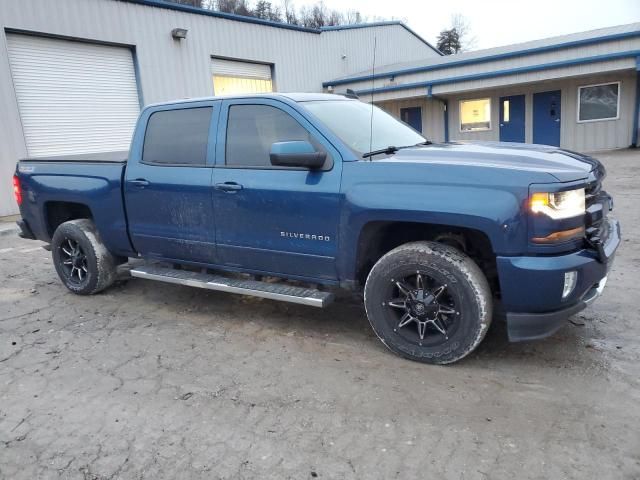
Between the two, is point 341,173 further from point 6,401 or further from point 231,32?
point 231,32

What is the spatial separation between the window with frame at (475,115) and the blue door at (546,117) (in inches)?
69.0

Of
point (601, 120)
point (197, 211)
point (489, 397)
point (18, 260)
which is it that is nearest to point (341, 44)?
point (601, 120)

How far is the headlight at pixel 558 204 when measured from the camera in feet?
9.71

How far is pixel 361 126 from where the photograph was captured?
4156 mm

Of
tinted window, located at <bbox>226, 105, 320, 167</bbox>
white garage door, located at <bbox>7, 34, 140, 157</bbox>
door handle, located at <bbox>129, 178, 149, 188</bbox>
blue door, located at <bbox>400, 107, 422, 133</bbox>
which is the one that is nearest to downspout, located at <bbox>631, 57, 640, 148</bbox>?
blue door, located at <bbox>400, 107, 422, 133</bbox>

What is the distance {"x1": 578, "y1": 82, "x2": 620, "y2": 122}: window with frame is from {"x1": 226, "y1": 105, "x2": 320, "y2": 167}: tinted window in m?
16.7

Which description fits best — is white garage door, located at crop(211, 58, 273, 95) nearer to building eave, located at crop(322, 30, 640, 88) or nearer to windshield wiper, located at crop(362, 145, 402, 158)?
building eave, located at crop(322, 30, 640, 88)

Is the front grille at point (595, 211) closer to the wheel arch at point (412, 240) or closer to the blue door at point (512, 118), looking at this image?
the wheel arch at point (412, 240)

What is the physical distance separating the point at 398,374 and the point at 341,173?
4.64 feet

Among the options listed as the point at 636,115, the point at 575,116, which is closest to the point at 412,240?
the point at 636,115

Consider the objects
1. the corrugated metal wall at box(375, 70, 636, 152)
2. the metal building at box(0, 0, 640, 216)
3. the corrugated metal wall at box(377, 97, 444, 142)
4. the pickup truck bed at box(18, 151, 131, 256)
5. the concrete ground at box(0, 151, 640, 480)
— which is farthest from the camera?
the corrugated metal wall at box(377, 97, 444, 142)

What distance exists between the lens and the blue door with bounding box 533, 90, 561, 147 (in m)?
18.0

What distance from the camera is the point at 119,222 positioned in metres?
4.82

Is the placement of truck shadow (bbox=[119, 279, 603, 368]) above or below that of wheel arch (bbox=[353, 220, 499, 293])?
below
